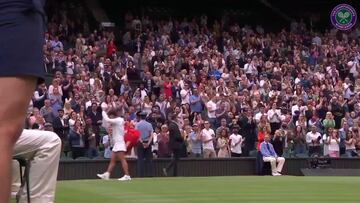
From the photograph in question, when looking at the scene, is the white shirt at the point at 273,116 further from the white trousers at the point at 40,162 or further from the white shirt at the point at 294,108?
the white trousers at the point at 40,162

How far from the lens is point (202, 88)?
28.2 metres

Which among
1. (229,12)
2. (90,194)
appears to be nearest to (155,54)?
(229,12)

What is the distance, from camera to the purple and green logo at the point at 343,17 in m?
39.0

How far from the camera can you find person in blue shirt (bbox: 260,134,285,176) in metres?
24.5

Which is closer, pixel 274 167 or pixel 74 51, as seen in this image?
pixel 274 167

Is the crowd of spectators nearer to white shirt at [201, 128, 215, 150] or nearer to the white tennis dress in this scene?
white shirt at [201, 128, 215, 150]

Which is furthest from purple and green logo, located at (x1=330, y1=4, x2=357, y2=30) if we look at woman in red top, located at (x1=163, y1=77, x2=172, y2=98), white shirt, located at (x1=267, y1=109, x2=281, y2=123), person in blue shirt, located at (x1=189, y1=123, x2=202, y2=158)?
person in blue shirt, located at (x1=189, y1=123, x2=202, y2=158)

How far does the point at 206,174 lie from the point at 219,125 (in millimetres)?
3146

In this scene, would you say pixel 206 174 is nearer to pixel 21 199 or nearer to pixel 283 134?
pixel 283 134

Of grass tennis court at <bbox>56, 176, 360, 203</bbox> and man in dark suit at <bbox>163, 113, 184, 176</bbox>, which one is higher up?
man in dark suit at <bbox>163, 113, 184, 176</bbox>

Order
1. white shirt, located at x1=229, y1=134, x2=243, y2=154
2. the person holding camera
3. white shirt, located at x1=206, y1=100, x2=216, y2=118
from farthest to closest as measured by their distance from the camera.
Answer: white shirt, located at x1=206, y1=100, x2=216, y2=118 → the person holding camera → white shirt, located at x1=229, y1=134, x2=243, y2=154

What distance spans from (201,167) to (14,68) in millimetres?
20816

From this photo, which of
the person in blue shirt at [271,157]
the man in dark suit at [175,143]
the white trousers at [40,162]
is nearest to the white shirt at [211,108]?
the person in blue shirt at [271,157]

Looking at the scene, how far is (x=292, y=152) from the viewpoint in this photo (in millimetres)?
26812
